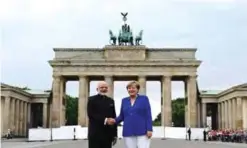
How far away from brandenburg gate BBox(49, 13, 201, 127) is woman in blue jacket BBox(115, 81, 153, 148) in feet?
247

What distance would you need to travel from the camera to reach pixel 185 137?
227ft

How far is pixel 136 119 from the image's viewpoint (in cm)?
1040

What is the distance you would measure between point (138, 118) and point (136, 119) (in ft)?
0.14

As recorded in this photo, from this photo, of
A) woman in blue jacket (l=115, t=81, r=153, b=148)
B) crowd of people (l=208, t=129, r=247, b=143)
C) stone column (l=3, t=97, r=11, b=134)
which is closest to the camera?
woman in blue jacket (l=115, t=81, r=153, b=148)

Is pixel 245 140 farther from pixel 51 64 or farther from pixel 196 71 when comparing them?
pixel 51 64

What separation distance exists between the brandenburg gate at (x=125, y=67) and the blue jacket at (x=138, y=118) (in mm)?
75147

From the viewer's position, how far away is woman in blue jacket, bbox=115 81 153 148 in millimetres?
10320

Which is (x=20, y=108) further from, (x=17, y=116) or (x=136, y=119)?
(x=136, y=119)

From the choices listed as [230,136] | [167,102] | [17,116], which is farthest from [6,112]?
[230,136]

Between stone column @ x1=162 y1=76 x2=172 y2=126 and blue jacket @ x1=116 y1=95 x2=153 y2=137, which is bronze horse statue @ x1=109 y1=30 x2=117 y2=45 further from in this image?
blue jacket @ x1=116 y1=95 x2=153 y2=137

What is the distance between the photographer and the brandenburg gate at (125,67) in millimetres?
86188

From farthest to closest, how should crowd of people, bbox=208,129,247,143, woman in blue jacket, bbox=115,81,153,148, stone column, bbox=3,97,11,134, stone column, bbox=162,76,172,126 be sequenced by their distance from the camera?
stone column, bbox=162,76,172,126 → stone column, bbox=3,97,11,134 → crowd of people, bbox=208,129,247,143 → woman in blue jacket, bbox=115,81,153,148

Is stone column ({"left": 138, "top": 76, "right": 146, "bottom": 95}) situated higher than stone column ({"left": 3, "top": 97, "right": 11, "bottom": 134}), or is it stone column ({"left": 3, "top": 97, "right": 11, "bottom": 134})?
stone column ({"left": 138, "top": 76, "right": 146, "bottom": 95})

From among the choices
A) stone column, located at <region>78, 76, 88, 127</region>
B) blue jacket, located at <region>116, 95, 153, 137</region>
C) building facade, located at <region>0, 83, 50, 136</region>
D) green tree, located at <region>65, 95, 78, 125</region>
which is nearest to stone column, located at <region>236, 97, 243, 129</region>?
stone column, located at <region>78, 76, 88, 127</region>
